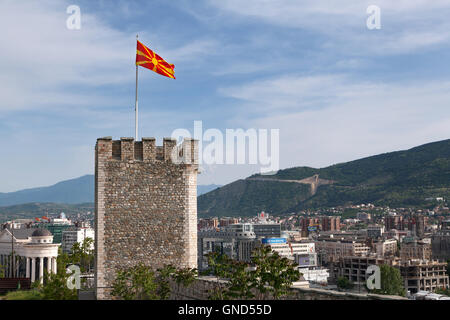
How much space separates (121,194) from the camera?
21.6 metres

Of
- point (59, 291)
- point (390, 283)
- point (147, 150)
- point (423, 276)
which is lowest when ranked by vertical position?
point (423, 276)

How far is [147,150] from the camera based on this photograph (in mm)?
22297

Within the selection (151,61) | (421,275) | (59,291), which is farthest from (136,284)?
(421,275)

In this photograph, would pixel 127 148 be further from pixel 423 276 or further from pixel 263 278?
pixel 423 276

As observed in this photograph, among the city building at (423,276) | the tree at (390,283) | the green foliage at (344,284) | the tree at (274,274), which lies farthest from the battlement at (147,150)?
the city building at (423,276)

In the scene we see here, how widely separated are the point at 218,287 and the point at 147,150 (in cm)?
682

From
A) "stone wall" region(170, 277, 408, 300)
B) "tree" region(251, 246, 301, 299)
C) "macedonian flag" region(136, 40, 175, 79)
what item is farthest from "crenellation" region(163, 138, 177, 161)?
"tree" region(251, 246, 301, 299)

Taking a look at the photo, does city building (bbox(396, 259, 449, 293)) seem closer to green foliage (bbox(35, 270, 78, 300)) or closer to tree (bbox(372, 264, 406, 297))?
tree (bbox(372, 264, 406, 297))

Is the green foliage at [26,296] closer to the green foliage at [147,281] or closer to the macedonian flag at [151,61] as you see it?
the green foliage at [147,281]

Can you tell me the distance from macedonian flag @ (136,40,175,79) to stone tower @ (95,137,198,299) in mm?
4630

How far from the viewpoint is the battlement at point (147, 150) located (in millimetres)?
21922
